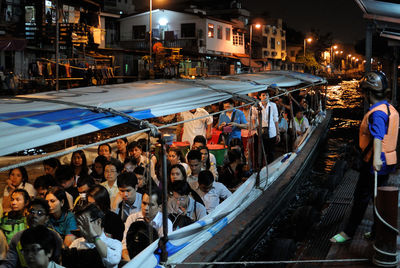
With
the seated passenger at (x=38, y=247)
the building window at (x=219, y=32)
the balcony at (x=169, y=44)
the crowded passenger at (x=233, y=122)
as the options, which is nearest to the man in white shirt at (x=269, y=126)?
the crowded passenger at (x=233, y=122)

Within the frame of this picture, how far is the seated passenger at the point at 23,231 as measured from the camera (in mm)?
3742

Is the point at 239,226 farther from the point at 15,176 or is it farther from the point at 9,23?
the point at 9,23

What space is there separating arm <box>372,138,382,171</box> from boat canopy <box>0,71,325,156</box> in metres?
2.32

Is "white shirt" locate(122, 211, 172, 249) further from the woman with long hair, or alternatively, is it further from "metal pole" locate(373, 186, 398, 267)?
"metal pole" locate(373, 186, 398, 267)

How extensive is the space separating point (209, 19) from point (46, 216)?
38.7 metres

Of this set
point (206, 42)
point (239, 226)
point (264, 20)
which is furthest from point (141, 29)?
point (239, 226)

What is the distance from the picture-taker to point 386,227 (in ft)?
14.2

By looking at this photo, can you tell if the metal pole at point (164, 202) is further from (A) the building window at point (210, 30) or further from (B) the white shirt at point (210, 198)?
(A) the building window at point (210, 30)

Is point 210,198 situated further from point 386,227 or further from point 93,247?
point 386,227

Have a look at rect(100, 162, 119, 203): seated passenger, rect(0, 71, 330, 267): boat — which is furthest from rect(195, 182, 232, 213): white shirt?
rect(100, 162, 119, 203): seated passenger

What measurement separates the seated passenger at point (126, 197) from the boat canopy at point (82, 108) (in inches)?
43.4

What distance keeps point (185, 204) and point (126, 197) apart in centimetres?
81

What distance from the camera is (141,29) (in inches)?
1636

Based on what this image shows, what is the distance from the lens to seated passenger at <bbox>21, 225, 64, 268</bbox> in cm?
347
